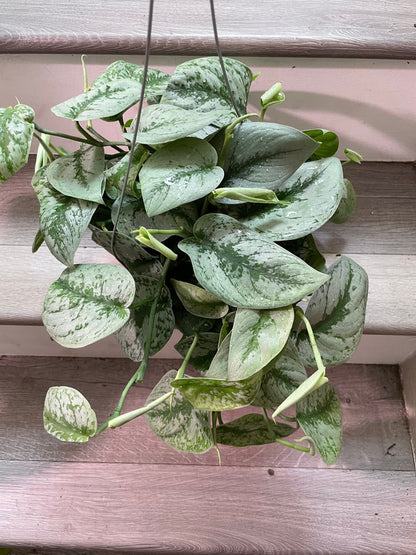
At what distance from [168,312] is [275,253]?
0.21 m

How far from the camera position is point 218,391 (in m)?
0.57

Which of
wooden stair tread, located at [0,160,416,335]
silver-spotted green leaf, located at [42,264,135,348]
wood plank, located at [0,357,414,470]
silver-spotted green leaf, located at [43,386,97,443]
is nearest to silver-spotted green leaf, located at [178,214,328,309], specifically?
silver-spotted green leaf, located at [42,264,135,348]

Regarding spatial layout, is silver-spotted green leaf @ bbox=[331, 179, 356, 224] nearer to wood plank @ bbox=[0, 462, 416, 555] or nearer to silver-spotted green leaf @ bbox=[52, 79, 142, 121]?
silver-spotted green leaf @ bbox=[52, 79, 142, 121]

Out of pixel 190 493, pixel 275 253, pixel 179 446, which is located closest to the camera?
pixel 275 253

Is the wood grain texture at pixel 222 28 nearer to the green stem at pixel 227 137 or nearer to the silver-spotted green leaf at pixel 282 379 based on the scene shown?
the green stem at pixel 227 137

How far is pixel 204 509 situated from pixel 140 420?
8.8 inches

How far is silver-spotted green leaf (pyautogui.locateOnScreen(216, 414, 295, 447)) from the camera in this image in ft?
2.50

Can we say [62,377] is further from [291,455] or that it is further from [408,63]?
[408,63]

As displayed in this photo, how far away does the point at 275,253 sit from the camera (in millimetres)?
582

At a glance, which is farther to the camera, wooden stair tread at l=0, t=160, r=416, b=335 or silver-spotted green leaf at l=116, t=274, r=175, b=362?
wooden stair tread at l=0, t=160, r=416, b=335

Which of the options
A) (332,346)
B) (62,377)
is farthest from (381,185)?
(62,377)

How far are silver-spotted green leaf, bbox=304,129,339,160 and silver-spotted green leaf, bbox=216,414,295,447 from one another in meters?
0.39

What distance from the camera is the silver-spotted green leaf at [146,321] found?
721 millimetres

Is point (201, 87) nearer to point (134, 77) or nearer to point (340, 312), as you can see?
point (134, 77)
